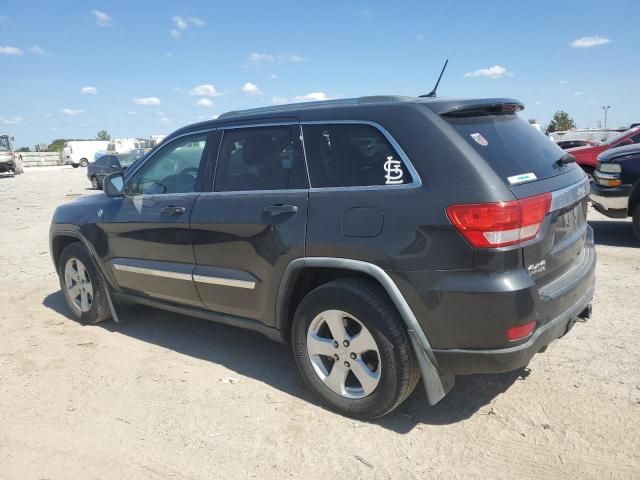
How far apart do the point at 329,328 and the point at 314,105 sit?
4.80 feet

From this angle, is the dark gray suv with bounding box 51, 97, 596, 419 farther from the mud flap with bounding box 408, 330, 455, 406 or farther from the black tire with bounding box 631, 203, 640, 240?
the black tire with bounding box 631, 203, 640, 240

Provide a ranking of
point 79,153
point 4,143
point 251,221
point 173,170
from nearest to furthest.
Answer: point 251,221 → point 173,170 → point 4,143 → point 79,153

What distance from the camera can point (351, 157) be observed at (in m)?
3.07

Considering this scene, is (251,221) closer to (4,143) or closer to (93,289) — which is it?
(93,289)

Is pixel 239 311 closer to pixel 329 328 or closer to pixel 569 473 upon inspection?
pixel 329 328

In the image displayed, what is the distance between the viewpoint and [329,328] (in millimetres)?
3145

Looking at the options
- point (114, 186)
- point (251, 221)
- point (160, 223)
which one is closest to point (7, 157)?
point (114, 186)

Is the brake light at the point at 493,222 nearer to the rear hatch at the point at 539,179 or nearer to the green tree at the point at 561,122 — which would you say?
the rear hatch at the point at 539,179

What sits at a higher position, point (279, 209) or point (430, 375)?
point (279, 209)

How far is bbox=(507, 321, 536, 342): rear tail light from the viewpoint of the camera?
2598 mm

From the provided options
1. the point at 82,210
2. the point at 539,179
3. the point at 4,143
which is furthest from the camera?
the point at 4,143

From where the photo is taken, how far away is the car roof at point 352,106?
115 inches

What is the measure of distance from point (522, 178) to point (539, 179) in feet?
0.57

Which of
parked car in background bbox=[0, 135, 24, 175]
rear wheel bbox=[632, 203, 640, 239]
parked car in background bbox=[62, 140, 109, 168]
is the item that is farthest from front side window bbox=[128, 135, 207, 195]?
parked car in background bbox=[62, 140, 109, 168]
